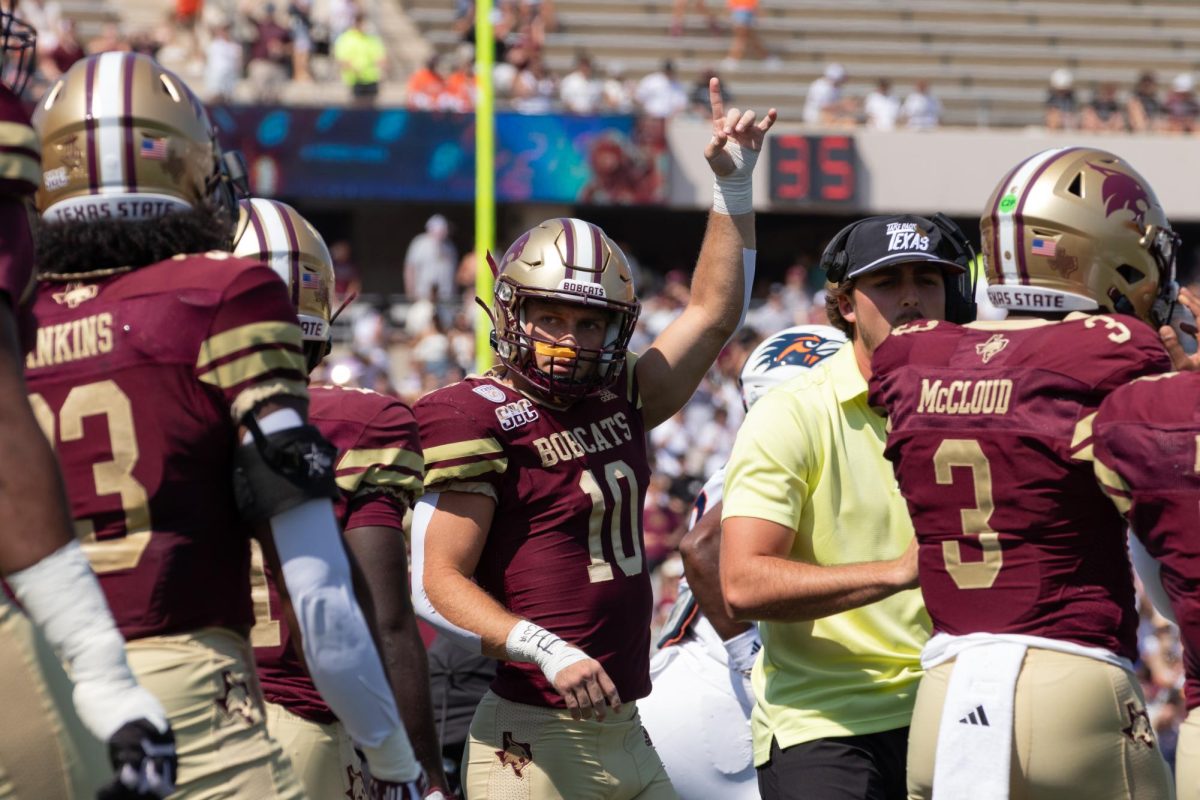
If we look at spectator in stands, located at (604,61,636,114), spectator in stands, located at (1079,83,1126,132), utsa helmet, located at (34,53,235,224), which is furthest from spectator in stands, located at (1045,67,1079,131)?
utsa helmet, located at (34,53,235,224)

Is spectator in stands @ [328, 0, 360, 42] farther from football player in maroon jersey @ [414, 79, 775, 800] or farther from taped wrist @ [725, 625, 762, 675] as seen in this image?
football player in maroon jersey @ [414, 79, 775, 800]

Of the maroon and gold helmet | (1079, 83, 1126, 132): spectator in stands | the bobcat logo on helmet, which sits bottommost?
(1079, 83, 1126, 132): spectator in stands

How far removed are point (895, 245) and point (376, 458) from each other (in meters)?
1.36

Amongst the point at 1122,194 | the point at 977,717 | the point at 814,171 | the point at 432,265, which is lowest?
the point at 432,265

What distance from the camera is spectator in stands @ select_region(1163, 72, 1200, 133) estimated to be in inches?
885

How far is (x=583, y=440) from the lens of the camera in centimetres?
392

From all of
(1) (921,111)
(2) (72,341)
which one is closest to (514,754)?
(2) (72,341)

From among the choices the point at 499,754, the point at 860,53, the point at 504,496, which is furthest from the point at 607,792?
the point at 860,53

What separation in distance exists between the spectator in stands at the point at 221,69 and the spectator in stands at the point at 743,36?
280 inches

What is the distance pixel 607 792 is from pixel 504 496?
2.22ft

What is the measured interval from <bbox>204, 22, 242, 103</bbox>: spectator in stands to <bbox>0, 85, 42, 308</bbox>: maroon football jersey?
16980mm

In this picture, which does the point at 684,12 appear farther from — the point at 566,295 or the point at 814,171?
the point at 566,295

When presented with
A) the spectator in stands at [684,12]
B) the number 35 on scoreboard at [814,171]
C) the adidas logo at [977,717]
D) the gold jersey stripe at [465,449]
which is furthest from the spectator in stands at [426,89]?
the adidas logo at [977,717]

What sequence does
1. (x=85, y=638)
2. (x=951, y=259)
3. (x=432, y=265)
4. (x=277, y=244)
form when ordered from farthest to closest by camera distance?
(x=432, y=265), (x=951, y=259), (x=277, y=244), (x=85, y=638)
